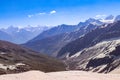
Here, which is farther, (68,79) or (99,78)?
(99,78)

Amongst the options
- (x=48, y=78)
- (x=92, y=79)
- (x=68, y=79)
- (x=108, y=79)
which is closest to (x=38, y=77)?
(x=48, y=78)

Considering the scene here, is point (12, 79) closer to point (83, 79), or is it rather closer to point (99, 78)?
point (83, 79)

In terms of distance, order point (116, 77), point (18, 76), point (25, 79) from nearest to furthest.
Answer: point (25, 79)
point (18, 76)
point (116, 77)

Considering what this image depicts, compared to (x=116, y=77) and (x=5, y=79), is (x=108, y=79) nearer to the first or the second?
(x=116, y=77)

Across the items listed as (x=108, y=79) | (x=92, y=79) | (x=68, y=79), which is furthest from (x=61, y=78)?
(x=108, y=79)

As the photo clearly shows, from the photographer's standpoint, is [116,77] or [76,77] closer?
[76,77]

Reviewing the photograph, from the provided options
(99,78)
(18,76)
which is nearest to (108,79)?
(99,78)

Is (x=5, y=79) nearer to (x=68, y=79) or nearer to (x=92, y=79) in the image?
(x=68, y=79)

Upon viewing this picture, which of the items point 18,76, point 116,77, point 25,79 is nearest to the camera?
Result: point 25,79
